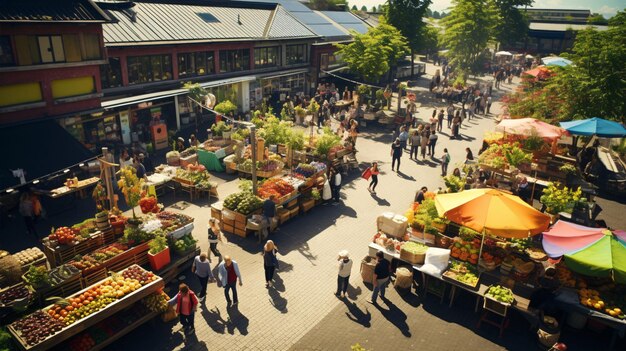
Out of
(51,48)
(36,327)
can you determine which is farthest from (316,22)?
(36,327)

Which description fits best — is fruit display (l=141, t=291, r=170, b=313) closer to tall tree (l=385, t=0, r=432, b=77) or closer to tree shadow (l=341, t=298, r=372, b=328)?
tree shadow (l=341, t=298, r=372, b=328)

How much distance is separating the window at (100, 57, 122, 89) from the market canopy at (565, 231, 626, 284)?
2365 centimetres

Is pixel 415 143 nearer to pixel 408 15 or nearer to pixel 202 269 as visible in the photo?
pixel 202 269

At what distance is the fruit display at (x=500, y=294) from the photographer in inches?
433

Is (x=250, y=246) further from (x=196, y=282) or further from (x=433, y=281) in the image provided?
(x=433, y=281)

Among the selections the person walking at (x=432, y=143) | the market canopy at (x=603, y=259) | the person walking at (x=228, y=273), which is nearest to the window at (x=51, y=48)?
the person walking at (x=228, y=273)

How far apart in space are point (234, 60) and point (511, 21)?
165ft

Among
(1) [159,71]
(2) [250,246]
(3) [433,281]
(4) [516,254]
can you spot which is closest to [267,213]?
(2) [250,246]

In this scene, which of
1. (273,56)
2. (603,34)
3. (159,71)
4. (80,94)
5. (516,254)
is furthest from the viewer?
(273,56)

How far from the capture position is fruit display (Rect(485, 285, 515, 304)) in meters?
11.0

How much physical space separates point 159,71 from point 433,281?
71.9ft

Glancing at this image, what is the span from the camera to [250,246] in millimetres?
14938

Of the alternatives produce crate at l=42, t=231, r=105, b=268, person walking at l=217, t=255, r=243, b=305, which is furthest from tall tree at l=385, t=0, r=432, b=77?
produce crate at l=42, t=231, r=105, b=268

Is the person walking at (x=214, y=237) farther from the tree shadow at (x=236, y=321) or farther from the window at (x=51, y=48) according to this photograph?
the window at (x=51, y=48)
